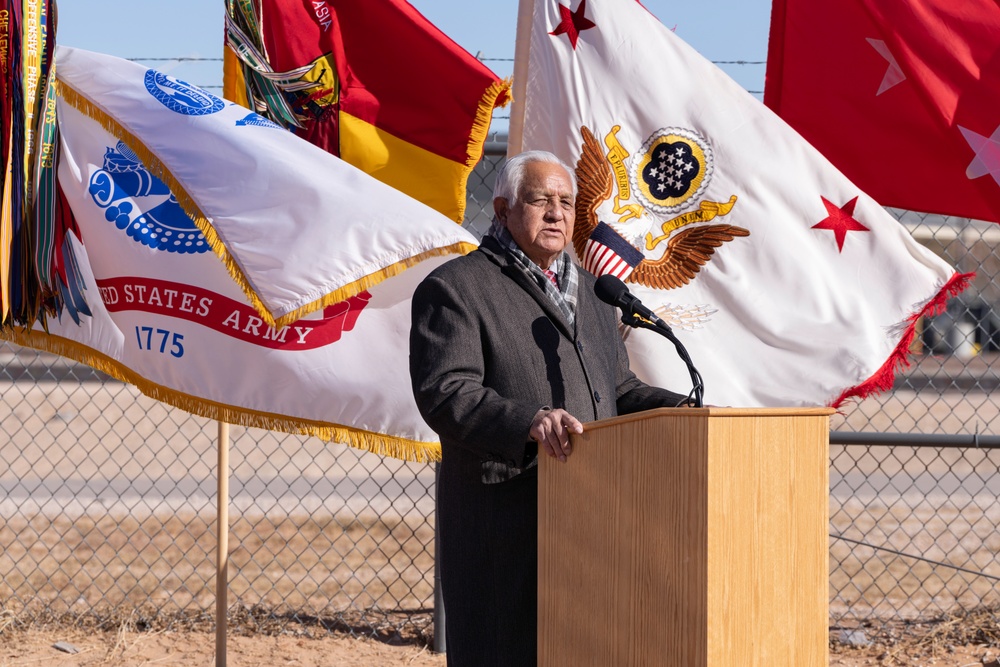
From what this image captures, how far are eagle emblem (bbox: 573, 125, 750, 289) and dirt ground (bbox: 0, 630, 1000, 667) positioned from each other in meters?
2.09

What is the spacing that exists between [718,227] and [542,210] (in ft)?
4.85

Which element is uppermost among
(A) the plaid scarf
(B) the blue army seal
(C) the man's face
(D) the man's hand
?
(B) the blue army seal

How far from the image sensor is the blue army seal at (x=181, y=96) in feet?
12.5

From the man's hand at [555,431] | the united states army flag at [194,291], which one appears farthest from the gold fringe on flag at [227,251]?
the man's hand at [555,431]

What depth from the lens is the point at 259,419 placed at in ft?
12.7

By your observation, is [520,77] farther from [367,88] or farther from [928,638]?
[928,638]

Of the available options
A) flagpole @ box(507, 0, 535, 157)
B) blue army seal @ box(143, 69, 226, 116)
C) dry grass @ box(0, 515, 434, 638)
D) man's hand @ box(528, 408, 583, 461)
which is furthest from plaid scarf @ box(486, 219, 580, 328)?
dry grass @ box(0, 515, 434, 638)

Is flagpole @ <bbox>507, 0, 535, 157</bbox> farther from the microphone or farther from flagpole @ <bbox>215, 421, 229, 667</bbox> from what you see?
the microphone

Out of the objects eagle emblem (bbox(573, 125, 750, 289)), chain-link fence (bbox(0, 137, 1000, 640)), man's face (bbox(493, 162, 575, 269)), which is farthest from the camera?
chain-link fence (bbox(0, 137, 1000, 640))

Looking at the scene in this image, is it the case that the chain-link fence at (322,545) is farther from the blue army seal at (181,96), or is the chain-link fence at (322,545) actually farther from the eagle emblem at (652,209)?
the blue army seal at (181,96)

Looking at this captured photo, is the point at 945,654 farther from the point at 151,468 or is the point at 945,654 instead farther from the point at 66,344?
the point at 151,468

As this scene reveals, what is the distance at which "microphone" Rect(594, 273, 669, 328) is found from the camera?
2.39 meters

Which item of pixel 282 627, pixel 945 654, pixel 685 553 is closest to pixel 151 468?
pixel 282 627

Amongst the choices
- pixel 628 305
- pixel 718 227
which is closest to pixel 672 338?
pixel 628 305
